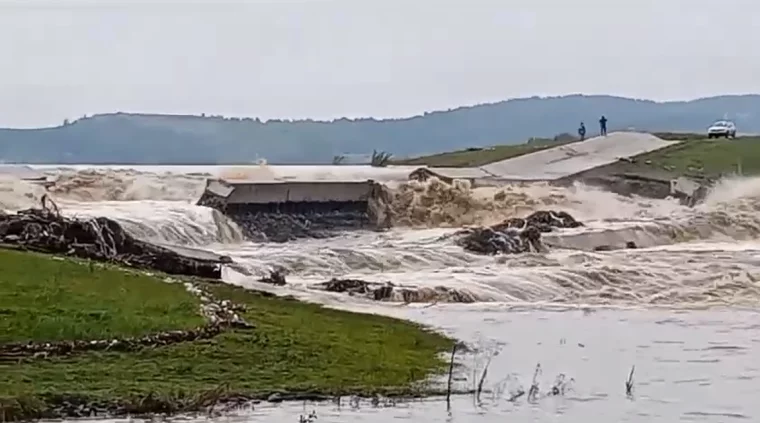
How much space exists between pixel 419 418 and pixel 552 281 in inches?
702

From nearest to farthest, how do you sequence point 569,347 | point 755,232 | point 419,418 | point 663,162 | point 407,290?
point 419,418 < point 569,347 < point 407,290 < point 755,232 < point 663,162

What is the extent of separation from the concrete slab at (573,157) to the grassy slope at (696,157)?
1.39 m

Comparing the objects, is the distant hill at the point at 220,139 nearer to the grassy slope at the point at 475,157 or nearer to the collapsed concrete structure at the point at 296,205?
the grassy slope at the point at 475,157

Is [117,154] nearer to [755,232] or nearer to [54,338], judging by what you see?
[755,232]

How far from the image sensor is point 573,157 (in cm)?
7188

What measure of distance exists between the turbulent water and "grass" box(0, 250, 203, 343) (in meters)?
3.37

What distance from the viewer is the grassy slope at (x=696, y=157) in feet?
223

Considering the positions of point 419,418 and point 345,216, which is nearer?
point 419,418

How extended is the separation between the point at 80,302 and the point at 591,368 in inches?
223

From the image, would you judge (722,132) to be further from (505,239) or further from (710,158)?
(505,239)

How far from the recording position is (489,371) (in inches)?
653

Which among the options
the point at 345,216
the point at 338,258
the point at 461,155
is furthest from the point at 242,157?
the point at 338,258

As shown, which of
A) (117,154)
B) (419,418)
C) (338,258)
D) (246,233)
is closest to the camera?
(419,418)

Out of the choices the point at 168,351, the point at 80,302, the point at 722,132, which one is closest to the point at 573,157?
the point at 722,132
